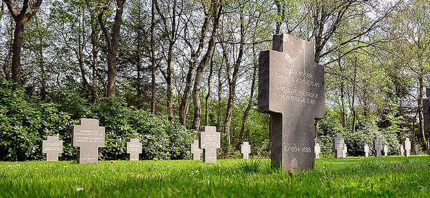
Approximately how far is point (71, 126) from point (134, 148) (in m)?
2.98

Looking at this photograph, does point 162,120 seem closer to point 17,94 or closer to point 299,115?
point 17,94

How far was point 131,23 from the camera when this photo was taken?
2938cm

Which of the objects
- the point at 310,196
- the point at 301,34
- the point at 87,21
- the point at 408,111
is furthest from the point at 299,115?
the point at 408,111

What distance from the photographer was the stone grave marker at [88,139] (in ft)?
37.0

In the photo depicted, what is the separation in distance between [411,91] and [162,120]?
3198 centimetres

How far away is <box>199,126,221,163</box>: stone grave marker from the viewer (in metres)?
12.7

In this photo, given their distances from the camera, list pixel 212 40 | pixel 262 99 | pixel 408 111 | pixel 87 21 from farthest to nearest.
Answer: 1. pixel 408 111
2. pixel 87 21
3. pixel 212 40
4. pixel 262 99

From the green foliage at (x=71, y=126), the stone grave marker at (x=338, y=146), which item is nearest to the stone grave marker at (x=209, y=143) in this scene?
the green foliage at (x=71, y=126)

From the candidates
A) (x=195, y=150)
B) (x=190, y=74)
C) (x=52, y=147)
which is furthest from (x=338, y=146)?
(x=52, y=147)

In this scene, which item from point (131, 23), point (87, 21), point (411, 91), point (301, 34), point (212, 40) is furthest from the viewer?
point (411, 91)

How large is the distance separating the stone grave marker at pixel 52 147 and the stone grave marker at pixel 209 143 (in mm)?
5875

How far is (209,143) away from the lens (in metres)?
13.0

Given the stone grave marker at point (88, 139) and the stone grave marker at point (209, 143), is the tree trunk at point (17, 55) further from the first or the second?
the stone grave marker at point (209, 143)

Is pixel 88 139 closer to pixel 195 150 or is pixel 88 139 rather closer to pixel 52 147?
pixel 52 147
